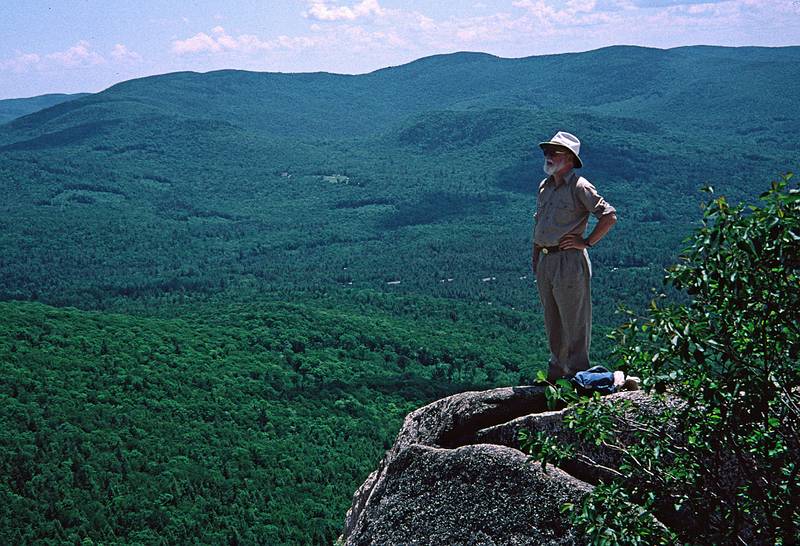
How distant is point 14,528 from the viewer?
38.5 m

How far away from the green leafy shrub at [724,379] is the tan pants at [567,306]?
165 inches

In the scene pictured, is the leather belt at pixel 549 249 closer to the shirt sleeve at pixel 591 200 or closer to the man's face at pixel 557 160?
the shirt sleeve at pixel 591 200

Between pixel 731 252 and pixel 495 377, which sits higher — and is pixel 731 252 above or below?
above

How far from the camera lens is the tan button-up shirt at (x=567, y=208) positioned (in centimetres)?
1147

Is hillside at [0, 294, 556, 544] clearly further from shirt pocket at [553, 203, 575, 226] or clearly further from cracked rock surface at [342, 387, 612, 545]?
shirt pocket at [553, 203, 575, 226]

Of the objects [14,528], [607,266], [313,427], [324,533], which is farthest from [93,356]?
[607,266]

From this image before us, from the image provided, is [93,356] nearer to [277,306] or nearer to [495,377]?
[277,306]

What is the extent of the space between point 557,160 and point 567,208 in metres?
0.72

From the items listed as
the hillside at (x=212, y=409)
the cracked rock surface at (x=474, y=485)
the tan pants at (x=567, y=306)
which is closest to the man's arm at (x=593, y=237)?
the tan pants at (x=567, y=306)

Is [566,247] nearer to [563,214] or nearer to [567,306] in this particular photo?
[563,214]

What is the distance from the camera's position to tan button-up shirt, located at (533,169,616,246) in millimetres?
11469

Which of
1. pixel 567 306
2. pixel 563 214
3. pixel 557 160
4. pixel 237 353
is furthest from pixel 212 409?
pixel 557 160

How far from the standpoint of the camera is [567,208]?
11.7 metres

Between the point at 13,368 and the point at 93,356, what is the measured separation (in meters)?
6.70
